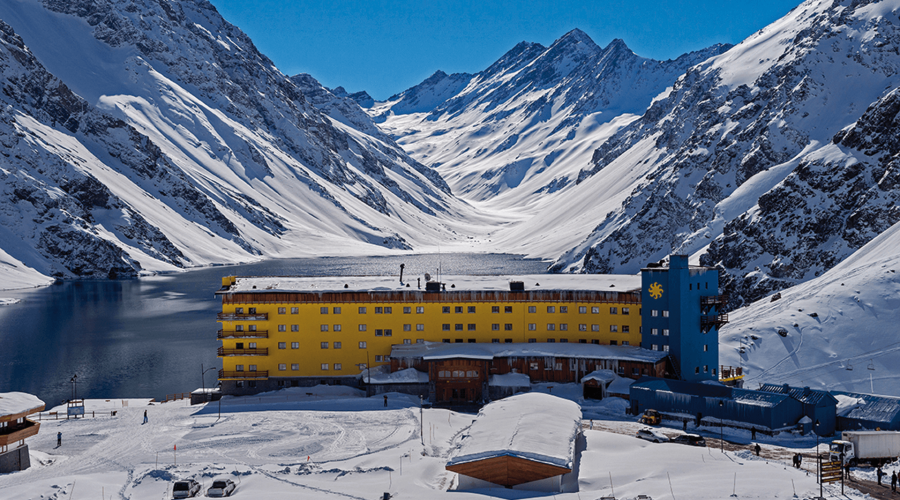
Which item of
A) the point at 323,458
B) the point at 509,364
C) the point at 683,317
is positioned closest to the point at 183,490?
the point at 323,458

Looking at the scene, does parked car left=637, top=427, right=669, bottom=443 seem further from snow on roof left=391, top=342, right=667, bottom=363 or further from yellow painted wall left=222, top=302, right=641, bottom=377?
yellow painted wall left=222, top=302, right=641, bottom=377

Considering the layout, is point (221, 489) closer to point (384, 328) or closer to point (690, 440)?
point (690, 440)

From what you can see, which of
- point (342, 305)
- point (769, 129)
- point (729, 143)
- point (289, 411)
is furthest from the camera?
point (729, 143)

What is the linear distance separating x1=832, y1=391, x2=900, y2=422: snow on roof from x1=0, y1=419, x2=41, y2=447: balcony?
70.5 m

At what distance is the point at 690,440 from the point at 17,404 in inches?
2174

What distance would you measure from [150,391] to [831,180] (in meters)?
125

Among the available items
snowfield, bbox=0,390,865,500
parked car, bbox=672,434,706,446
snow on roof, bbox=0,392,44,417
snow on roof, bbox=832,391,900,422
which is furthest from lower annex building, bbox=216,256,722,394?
snow on roof, bbox=0,392,44,417

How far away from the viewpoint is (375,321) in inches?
3322

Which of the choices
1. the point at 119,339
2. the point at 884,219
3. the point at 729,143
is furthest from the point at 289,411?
the point at 729,143

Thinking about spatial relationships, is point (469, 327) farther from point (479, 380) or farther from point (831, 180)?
point (831, 180)

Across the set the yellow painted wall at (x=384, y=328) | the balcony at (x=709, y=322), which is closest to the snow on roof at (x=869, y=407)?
the balcony at (x=709, y=322)

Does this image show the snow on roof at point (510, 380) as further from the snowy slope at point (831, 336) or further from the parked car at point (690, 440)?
the snowy slope at point (831, 336)

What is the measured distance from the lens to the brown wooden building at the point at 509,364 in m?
78.1

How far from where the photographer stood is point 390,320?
84.7m
